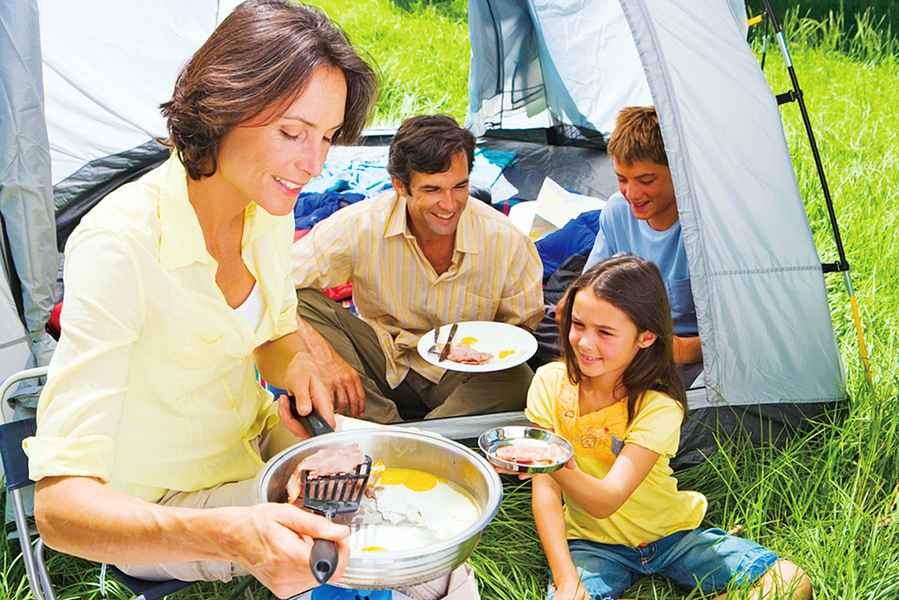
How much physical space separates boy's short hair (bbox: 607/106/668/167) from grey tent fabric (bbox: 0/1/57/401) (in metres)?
1.51

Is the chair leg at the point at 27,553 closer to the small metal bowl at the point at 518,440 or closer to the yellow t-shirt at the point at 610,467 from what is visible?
the small metal bowl at the point at 518,440

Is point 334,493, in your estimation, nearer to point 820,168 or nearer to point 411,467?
point 411,467

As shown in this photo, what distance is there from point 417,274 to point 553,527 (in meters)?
0.96

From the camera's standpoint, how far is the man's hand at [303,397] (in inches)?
71.1

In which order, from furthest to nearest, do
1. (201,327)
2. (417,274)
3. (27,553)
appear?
1. (417,274)
2. (27,553)
3. (201,327)

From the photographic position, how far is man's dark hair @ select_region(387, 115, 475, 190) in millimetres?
2691

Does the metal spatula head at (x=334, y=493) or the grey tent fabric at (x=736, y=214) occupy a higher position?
the grey tent fabric at (x=736, y=214)

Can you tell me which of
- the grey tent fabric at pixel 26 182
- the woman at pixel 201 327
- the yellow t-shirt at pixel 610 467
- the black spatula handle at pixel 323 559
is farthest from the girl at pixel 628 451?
the grey tent fabric at pixel 26 182

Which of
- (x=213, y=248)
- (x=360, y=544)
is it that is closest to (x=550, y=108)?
(x=213, y=248)

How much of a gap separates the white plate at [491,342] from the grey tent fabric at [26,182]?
3.20 feet

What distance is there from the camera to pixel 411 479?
1.68 meters

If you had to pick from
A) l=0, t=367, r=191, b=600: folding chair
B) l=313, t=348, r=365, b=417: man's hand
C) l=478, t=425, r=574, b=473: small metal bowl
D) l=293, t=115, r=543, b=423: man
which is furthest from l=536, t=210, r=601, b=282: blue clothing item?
l=0, t=367, r=191, b=600: folding chair

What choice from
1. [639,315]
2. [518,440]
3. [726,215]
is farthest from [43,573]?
[726,215]

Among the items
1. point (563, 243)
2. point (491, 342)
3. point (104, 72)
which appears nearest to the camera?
point (491, 342)
